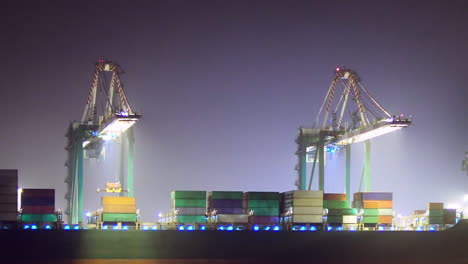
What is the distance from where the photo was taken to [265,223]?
36.7 metres

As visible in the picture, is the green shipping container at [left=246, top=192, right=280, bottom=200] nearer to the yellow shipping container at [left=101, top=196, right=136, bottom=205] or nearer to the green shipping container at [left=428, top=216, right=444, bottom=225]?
the yellow shipping container at [left=101, top=196, right=136, bottom=205]

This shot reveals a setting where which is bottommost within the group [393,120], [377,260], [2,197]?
[377,260]

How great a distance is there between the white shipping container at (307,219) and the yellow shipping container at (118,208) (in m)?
7.08

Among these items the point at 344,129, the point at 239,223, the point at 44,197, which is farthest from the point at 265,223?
the point at 344,129

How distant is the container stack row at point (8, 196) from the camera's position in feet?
113

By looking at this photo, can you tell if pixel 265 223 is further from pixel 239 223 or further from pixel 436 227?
pixel 436 227

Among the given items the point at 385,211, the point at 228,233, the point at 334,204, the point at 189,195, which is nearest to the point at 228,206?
the point at 228,233

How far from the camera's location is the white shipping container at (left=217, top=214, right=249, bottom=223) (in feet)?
119

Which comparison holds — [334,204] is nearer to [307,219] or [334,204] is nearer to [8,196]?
[307,219]

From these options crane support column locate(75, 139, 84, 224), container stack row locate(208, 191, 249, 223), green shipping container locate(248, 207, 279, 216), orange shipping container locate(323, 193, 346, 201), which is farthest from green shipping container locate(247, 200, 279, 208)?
crane support column locate(75, 139, 84, 224)

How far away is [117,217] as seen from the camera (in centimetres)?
3522

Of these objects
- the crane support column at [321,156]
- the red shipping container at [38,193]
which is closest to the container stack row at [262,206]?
the red shipping container at [38,193]

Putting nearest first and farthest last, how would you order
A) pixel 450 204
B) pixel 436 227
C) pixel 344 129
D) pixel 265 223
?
pixel 265 223, pixel 436 227, pixel 344 129, pixel 450 204

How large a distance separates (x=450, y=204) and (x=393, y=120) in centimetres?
2087
